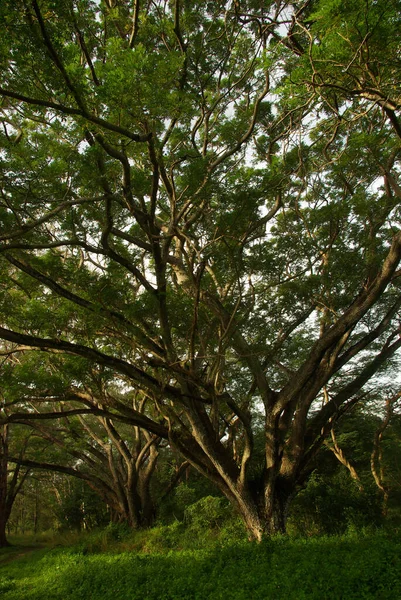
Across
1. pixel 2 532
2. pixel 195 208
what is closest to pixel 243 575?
pixel 195 208

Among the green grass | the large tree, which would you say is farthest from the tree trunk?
the large tree

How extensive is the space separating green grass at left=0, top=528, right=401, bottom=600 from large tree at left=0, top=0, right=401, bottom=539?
5.20 feet

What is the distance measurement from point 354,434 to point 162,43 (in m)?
13.3

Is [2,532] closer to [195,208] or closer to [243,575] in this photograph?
[243,575]

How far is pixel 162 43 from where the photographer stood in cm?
731

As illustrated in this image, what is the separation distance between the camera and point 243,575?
200 inches

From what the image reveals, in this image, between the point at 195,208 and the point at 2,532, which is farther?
the point at 2,532

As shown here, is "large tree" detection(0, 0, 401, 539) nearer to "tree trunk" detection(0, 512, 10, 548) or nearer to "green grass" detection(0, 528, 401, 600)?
"green grass" detection(0, 528, 401, 600)

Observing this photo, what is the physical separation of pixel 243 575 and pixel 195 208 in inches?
230

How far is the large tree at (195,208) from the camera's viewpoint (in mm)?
4840

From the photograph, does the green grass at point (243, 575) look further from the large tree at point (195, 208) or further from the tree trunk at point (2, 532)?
the tree trunk at point (2, 532)

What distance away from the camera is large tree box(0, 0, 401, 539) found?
4.84m

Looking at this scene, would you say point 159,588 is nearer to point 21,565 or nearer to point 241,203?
point 241,203

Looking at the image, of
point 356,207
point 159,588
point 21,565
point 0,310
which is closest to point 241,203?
point 356,207
